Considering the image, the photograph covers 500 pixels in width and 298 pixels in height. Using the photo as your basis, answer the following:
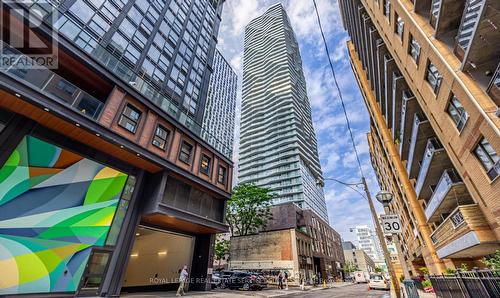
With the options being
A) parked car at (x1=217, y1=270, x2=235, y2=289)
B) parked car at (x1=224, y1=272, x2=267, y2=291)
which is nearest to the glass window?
parked car at (x1=217, y1=270, x2=235, y2=289)

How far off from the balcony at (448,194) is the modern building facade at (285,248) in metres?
21.8

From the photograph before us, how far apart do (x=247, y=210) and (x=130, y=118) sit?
32644mm

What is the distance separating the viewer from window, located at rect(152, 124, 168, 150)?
14.0 metres

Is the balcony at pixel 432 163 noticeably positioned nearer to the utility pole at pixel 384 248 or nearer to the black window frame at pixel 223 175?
the utility pole at pixel 384 248

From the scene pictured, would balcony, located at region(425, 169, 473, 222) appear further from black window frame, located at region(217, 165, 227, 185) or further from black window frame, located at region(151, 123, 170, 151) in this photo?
black window frame, located at region(151, 123, 170, 151)

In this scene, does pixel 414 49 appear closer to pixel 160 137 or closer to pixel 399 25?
pixel 399 25

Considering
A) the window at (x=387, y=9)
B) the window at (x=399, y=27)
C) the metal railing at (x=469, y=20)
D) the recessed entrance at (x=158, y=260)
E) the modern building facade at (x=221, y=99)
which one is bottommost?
the recessed entrance at (x=158, y=260)

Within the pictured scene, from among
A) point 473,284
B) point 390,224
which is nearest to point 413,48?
point 390,224

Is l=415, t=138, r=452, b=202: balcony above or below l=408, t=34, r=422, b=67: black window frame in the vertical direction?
below

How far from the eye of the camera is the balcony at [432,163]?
15.9 m

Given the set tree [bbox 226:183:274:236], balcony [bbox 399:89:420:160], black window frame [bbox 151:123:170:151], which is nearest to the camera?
black window frame [bbox 151:123:170:151]

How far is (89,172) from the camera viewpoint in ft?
36.5

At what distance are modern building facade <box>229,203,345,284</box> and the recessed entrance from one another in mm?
20779

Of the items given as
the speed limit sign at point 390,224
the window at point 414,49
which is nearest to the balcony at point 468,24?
the window at point 414,49
